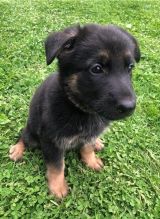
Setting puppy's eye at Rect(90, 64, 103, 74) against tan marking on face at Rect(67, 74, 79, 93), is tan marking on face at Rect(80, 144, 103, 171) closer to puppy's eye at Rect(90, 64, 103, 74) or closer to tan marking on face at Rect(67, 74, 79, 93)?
tan marking on face at Rect(67, 74, 79, 93)

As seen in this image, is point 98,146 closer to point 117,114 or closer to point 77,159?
point 77,159

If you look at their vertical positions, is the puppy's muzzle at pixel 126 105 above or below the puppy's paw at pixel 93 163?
above

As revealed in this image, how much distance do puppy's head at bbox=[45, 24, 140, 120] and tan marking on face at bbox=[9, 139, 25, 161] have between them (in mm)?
1220

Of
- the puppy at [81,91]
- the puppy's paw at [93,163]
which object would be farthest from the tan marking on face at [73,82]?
the puppy's paw at [93,163]

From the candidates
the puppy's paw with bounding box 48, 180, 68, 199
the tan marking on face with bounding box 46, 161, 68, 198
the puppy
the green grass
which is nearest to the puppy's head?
the puppy

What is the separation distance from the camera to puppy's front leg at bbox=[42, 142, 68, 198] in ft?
12.6

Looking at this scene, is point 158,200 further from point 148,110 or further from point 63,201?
point 148,110

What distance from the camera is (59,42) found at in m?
3.26

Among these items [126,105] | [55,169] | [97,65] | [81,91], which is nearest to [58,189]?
[55,169]

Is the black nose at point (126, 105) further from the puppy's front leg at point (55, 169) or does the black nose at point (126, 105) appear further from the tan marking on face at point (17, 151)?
the tan marking on face at point (17, 151)

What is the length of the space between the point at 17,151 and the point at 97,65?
1.67 meters

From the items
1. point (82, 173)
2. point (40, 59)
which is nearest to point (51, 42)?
point (82, 173)

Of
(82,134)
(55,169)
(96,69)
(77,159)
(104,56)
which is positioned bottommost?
(77,159)

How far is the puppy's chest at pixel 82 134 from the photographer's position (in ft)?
12.5
